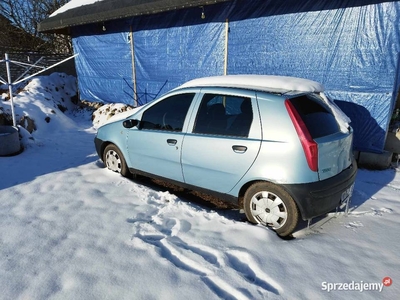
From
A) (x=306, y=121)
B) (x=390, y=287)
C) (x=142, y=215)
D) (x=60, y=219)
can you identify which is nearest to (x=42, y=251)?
(x=60, y=219)

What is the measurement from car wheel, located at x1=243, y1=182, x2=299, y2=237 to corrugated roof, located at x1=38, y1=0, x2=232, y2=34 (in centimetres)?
434

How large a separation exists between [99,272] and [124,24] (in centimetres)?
834

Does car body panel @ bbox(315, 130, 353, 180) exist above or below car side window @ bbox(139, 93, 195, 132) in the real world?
below

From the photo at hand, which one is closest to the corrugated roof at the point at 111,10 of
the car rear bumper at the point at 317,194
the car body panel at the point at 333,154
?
the car body panel at the point at 333,154

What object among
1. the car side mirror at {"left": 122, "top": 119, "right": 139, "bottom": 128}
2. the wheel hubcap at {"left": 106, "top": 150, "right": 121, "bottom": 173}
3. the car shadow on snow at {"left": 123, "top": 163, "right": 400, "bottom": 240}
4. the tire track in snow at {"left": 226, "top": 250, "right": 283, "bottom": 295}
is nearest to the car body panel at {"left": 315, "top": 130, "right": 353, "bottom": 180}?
the car shadow on snow at {"left": 123, "top": 163, "right": 400, "bottom": 240}

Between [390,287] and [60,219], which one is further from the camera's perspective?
[60,219]

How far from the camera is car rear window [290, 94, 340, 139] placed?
9.75ft

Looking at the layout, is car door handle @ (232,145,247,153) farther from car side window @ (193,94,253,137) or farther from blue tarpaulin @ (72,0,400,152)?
blue tarpaulin @ (72,0,400,152)

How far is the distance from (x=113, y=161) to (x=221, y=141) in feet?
7.22

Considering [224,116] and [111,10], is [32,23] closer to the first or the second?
[111,10]

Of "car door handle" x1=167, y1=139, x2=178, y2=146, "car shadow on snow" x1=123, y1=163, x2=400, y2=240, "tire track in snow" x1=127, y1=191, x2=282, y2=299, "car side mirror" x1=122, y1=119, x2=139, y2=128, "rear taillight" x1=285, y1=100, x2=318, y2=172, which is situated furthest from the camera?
"car side mirror" x1=122, y1=119, x2=139, y2=128

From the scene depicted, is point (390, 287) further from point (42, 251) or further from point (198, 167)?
point (42, 251)

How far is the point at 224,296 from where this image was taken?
88.4 inches

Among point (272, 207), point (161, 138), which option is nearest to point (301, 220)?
point (272, 207)
